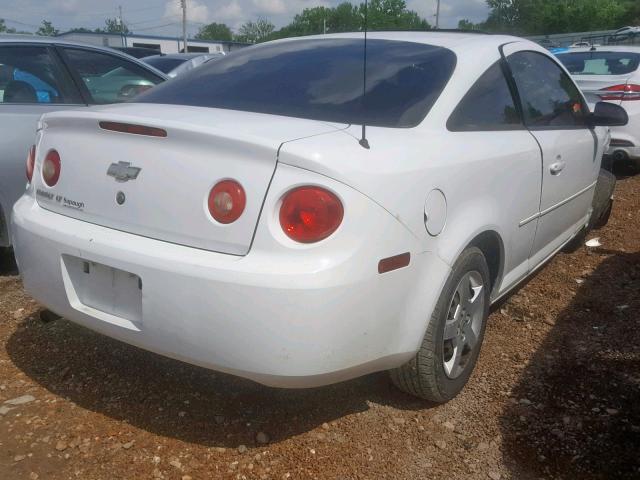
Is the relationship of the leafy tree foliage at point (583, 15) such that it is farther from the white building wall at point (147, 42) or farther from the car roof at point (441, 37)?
the car roof at point (441, 37)

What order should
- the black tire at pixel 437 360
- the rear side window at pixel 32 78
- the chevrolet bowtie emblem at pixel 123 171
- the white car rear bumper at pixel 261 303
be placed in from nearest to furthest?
the white car rear bumper at pixel 261 303, the chevrolet bowtie emblem at pixel 123 171, the black tire at pixel 437 360, the rear side window at pixel 32 78

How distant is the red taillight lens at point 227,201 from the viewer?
204 cm

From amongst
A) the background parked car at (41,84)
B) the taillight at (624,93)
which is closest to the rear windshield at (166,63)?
the background parked car at (41,84)

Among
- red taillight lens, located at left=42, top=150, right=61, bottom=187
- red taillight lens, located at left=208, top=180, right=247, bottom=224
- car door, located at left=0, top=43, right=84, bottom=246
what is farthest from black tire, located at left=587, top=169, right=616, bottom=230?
car door, located at left=0, top=43, right=84, bottom=246

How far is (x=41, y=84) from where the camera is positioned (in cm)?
425

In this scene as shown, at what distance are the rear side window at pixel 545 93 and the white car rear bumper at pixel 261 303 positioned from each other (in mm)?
1420

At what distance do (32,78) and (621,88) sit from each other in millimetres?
5917

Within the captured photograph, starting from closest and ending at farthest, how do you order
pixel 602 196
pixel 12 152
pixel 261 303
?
pixel 261 303, pixel 12 152, pixel 602 196

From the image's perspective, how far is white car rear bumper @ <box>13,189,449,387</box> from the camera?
197 centimetres

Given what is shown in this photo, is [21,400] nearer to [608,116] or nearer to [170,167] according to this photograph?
[170,167]

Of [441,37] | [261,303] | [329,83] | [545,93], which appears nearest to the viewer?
[261,303]

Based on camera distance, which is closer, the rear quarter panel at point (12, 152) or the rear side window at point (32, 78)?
the rear quarter panel at point (12, 152)

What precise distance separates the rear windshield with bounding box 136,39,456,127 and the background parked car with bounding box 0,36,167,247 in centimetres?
133

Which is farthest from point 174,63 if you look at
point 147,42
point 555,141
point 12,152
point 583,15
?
point 583,15
